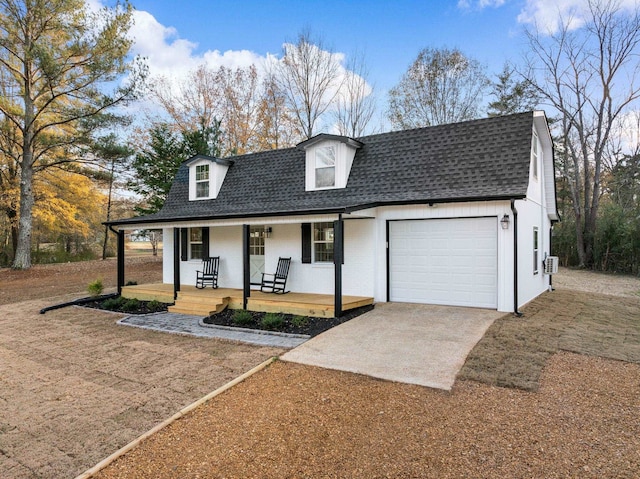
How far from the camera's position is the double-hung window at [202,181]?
42.1 ft

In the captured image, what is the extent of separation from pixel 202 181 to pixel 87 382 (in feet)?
29.3

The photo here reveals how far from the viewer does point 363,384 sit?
15.2 feet

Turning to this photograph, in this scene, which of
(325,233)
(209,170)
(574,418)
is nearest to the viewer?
(574,418)

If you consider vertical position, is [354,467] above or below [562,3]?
below

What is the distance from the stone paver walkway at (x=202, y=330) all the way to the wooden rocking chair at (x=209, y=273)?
1.81 m

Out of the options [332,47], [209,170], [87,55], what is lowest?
[209,170]

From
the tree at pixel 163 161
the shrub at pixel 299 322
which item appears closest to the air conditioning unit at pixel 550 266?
the shrub at pixel 299 322

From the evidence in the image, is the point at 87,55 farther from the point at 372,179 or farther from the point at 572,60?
the point at 572,60

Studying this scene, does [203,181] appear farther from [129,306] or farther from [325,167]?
[129,306]

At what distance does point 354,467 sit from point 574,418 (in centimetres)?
241

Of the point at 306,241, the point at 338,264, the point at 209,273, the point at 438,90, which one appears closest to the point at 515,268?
the point at 338,264

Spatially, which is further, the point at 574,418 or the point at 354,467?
the point at 574,418

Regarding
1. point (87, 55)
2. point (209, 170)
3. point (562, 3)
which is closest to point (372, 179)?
point (209, 170)

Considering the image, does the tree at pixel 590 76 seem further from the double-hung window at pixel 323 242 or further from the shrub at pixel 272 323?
the shrub at pixel 272 323
